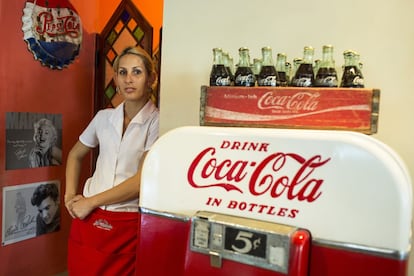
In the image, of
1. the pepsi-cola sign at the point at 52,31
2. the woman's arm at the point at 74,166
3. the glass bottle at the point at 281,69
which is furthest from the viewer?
the pepsi-cola sign at the point at 52,31

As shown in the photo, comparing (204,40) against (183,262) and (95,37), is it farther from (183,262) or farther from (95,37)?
(95,37)

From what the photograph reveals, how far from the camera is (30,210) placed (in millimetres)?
2641

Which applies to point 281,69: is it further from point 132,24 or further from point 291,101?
point 132,24

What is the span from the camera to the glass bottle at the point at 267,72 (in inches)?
52.4

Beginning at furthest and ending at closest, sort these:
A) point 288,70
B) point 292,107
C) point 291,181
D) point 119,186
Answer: point 119,186 < point 288,70 < point 292,107 < point 291,181

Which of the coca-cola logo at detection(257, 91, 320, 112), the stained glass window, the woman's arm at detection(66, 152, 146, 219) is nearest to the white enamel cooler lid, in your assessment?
the coca-cola logo at detection(257, 91, 320, 112)

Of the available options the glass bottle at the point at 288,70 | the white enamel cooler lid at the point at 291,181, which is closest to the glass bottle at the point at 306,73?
the glass bottle at the point at 288,70

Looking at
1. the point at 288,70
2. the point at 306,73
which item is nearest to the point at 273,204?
the point at 306,73

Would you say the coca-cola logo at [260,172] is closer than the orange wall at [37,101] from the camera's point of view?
Yes

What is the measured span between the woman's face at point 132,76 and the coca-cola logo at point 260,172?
0.91 m

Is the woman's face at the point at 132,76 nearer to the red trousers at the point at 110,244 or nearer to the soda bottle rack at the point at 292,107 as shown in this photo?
the red trousers at the point at 110,244

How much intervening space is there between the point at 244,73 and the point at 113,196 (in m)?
0.95

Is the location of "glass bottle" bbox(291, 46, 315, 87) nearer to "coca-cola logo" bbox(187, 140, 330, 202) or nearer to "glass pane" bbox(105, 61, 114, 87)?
"coca-cola logo" bbox(187, 140, 330, 202)

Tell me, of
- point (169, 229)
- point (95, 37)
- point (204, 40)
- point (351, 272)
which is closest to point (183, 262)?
point (169, 229)
